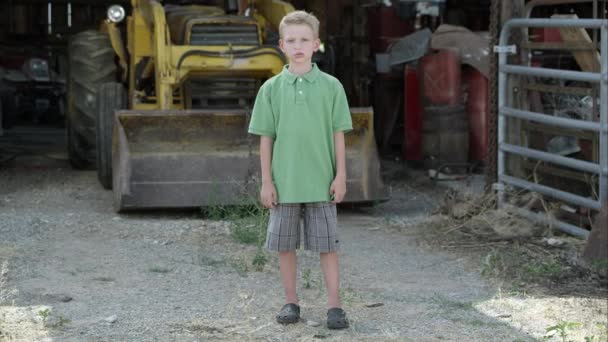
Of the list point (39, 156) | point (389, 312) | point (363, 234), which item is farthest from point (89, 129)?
point (389, 312)

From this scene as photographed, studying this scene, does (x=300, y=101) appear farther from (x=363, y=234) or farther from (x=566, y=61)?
(x=566, y=61)

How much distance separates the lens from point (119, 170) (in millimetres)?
9492

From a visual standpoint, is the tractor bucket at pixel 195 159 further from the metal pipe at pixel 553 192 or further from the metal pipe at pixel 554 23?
the metal pipe at pixel 554 23

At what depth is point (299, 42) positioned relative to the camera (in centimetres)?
589

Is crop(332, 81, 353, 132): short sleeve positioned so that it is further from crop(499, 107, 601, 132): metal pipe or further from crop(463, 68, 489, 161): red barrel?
crop(463, 68, 489, 161): red barrel

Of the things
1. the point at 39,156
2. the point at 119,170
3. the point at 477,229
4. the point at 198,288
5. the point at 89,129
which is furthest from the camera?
the point at 39,156

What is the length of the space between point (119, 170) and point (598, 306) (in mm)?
4144

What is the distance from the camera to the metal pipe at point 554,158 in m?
8.17

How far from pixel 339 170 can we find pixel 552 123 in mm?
3088

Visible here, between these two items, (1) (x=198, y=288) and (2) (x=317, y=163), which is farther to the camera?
(1) (x=198, y=288)

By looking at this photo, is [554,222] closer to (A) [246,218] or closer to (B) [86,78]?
(A) [246,218]

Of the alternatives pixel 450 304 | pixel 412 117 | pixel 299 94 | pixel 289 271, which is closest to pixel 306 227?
pixel 289 271

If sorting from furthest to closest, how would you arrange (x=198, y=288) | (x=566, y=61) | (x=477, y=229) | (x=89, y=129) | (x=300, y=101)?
(x=89, y=129) → (x=566, y=61) → (x=477, y=229) → (x=198, y=288) → (x=300, y=101)

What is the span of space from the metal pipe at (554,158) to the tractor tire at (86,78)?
14.1ft
